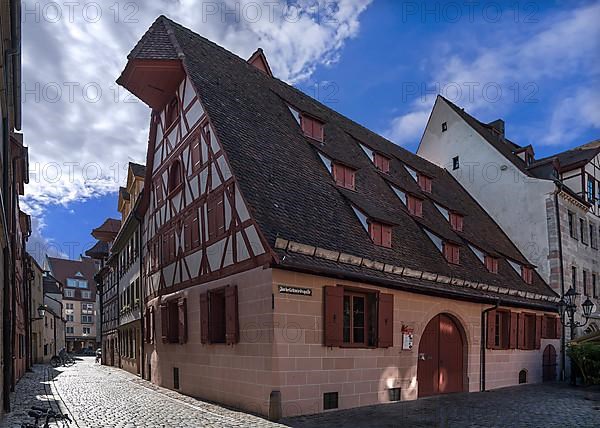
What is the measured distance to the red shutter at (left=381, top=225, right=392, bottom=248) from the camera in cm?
1402

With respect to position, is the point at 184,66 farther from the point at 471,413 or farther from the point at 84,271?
the point at 84,271

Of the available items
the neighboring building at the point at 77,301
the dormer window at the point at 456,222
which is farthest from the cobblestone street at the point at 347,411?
the neighboring building at the point at 77,301

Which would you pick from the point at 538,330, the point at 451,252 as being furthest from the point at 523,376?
the point at 451,252

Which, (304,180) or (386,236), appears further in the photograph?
(386,236)

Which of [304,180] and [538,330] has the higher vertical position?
[304,180]

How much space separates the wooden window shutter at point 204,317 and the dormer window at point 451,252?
7268 mm

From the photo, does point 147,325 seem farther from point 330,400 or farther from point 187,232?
point 330,400

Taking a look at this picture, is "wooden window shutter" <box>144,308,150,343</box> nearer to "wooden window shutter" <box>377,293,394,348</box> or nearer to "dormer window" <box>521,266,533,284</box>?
"wooden window shutter" <box>377,293,394,348</box>

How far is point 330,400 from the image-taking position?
38.4 ft

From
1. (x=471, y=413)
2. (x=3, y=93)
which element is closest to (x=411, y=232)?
(x=471, y=413)

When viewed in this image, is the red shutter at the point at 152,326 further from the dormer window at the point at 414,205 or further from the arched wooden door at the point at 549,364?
the arched wooden door at the point at 549,364

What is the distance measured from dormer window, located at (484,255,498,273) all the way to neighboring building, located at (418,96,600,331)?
476 centimetres

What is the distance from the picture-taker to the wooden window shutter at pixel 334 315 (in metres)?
11.6

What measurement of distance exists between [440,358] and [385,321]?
10.7 feet
